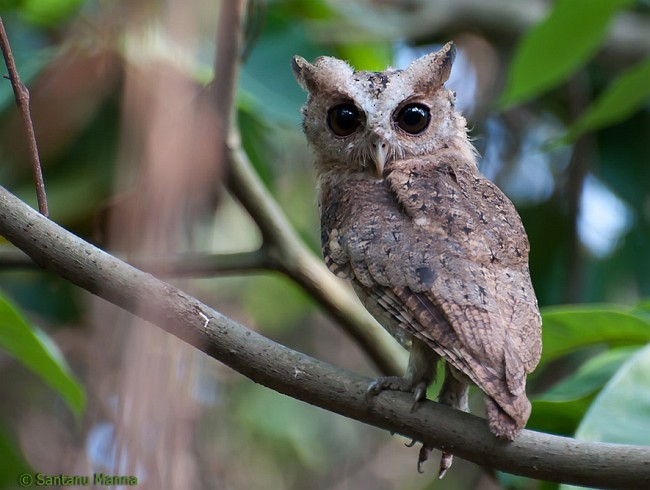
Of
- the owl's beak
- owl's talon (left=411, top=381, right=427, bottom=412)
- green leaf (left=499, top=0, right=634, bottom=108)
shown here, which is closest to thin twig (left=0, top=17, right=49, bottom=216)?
owl's talon (left=411, top=381, right=427, bottom=412)

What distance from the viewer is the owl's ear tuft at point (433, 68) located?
2.83 metres

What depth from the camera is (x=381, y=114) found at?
2748 mm

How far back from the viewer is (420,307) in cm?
208

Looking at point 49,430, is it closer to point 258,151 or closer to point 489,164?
point 258,151

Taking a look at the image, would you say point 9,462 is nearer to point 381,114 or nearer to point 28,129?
point 28,129

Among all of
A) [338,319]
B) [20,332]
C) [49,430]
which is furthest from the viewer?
[49,430]

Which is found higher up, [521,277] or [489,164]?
[489,164]

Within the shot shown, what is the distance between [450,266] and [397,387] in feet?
1.06

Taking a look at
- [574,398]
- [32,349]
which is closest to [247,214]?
[32,349]

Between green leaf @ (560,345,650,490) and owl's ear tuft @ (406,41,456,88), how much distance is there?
110 centimetres

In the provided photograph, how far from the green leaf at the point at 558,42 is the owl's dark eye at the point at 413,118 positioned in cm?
90

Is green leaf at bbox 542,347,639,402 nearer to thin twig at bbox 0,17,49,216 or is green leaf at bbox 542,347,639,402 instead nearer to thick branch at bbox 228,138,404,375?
thick branch at bbox 228,138,404,375

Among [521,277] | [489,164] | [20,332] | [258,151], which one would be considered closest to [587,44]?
[489,164]

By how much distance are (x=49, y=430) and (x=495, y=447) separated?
3.30 metres
